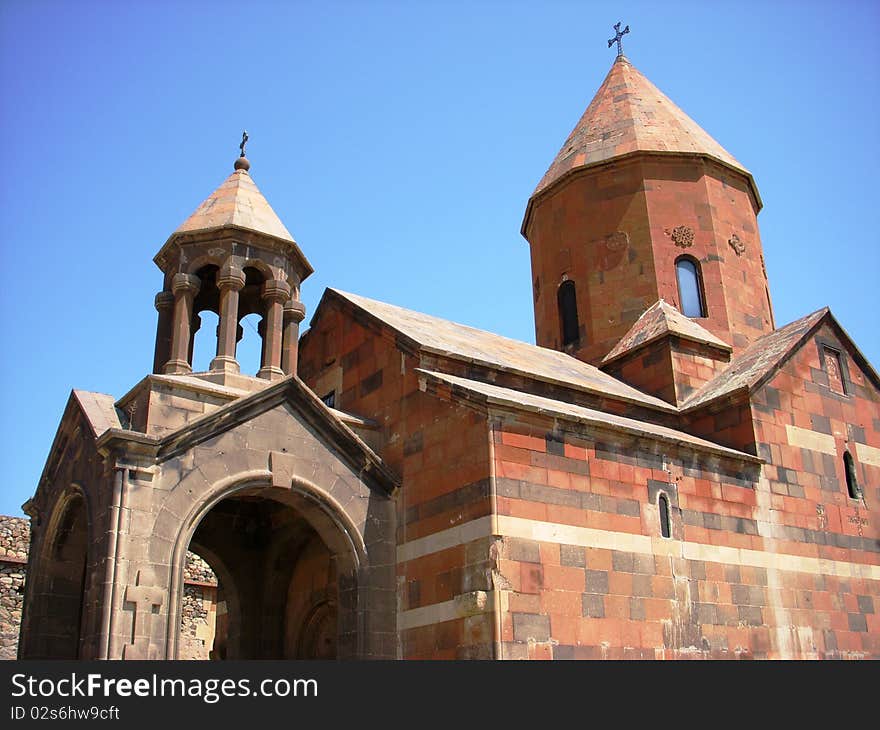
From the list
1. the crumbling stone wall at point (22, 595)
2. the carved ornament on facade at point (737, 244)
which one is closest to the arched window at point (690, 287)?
the carved ornament on facade at point (737, 244)

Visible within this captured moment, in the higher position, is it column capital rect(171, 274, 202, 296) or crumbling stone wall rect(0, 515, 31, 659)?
column capital rect(171, 274, 202, 296)

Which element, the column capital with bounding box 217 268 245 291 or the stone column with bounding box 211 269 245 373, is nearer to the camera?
the stone column with bounding box 211 269 245 373

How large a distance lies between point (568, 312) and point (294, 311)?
647 cm

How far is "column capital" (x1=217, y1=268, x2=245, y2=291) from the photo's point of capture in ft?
35.0

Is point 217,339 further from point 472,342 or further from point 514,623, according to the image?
point 514,623

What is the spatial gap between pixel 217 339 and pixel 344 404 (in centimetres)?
194

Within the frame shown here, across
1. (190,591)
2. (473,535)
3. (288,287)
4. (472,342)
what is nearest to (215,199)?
(288,287)

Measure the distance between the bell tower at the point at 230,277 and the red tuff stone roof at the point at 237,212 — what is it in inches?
0.5

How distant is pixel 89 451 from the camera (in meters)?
9.19

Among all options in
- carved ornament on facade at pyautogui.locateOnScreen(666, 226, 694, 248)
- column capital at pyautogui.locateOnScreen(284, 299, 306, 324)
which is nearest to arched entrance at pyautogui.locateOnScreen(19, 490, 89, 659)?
column capital at pyautogui.locateOnScreen(284, 299, 306, 324)

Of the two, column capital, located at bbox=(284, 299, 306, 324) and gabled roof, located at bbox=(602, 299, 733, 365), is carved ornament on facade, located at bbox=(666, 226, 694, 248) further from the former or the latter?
column capital, located at bbox=(284, 299, 306, 324)

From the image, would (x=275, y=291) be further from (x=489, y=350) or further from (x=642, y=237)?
(x=642, y=237)

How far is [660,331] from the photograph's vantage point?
13602 mm

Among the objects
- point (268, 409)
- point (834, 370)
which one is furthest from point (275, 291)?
point (834, 370)
